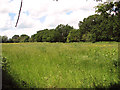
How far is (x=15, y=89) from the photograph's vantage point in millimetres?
3293

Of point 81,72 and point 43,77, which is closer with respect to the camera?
point 43,77

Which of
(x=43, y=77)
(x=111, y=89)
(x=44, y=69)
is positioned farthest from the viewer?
(x=44, y=69)

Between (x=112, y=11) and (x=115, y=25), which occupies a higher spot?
(x=112, y=11)

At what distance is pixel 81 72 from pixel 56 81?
3.34ft

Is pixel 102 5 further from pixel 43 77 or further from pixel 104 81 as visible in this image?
pixel 43 77

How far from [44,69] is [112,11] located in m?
3.20

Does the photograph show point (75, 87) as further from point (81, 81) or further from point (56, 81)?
point (56, 81)

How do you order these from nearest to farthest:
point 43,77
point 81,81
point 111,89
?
point 111,89 < point 81,81 < point 43,77

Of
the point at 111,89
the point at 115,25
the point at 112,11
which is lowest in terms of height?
the point at 111,89

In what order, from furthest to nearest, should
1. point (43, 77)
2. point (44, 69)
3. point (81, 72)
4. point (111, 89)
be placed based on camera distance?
1. point (44, 69)
2. point (81, 72)
3. point (43, 77)
4. point (111, 89)

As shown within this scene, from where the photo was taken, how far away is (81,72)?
4.23 m

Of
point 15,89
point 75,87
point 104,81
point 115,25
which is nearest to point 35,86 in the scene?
point 15,89

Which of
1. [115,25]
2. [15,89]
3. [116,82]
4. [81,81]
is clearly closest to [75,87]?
[81,81]

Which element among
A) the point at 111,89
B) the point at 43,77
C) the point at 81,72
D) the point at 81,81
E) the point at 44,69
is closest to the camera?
the point at 111,89
